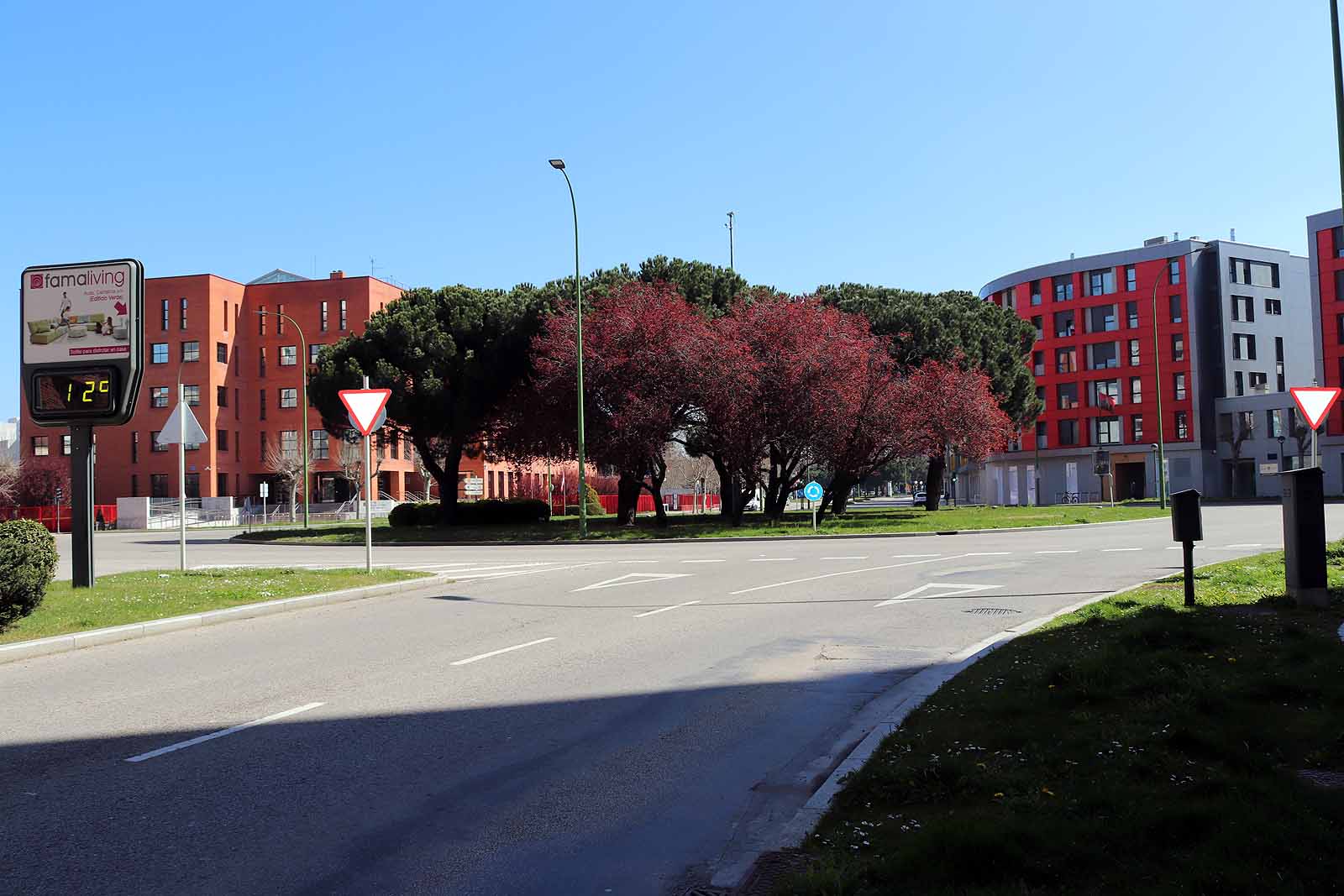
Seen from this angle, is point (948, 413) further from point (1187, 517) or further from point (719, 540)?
point (1187, 517)

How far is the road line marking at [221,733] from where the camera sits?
6.54 m

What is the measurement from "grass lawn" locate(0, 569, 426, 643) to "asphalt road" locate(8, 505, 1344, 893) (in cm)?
88

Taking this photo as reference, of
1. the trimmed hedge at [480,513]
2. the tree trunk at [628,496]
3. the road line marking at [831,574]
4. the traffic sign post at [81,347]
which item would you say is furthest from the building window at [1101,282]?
the traffic sign post at [81,347]

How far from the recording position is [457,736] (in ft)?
22.9

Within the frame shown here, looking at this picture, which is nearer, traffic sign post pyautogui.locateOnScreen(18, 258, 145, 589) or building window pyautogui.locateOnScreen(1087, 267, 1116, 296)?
traffic sign post pyautogui.locateOnScreen(18, 258, 145, 589)

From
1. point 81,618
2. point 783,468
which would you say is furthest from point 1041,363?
point 81,618

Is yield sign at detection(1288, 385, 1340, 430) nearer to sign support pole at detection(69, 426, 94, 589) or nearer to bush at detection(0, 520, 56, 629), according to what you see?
bush at detection(0, 520, 56, 629)

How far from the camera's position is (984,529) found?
3406 cm

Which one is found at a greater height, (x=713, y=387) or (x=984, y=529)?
(x=713, y=387)

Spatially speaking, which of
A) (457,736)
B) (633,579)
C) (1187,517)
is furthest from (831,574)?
(457,736)

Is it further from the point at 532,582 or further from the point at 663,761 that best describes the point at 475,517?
the point at 663,761

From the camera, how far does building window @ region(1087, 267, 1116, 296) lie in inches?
3374

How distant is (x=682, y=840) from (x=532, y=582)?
13.3 m

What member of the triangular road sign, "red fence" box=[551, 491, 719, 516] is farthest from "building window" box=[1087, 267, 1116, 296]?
the triangular road sign
